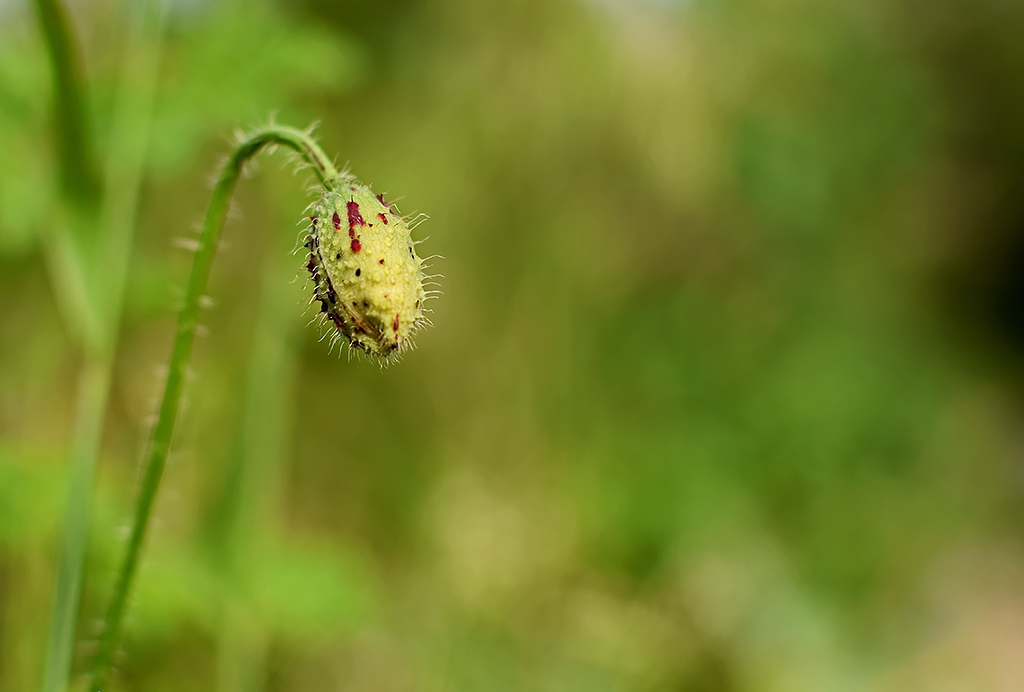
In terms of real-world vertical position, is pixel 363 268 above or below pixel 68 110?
below

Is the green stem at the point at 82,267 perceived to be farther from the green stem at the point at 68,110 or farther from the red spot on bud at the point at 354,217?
the red spot on bud at the point at 354,217

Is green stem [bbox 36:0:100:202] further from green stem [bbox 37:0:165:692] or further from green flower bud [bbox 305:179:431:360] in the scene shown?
green flower bud [bbox 305:179:431:360]

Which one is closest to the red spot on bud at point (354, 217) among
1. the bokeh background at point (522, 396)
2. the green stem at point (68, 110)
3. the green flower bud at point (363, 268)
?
the green flower bud at point (363, 268)

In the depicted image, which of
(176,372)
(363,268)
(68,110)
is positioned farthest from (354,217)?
(68,110)

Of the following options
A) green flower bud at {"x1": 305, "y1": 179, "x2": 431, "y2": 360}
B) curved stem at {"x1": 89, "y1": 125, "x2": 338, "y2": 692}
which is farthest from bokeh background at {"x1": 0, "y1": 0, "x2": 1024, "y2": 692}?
green flower bud at {"x1": 305, "y1": 179, "x2": 431, "y2": 360}

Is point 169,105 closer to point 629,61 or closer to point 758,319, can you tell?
point 629,61

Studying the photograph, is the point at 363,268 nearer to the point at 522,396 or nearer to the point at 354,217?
the point at 354,217

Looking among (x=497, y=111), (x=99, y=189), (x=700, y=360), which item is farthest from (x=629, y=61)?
(x=99, y=189)
